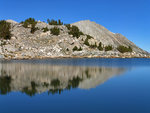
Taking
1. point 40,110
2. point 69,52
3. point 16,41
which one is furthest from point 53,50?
point 40,110

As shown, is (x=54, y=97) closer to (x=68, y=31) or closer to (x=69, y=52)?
(x=69, y=52)

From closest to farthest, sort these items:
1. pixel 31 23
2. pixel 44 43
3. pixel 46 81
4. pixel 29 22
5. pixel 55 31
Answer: pixel 46 81, pixel 44 43, pixel 55 31, pixel 31 23, pixel 29 22

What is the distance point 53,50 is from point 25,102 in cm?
8683

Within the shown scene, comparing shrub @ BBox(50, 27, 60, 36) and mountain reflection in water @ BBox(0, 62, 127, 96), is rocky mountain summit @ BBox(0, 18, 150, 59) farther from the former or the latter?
mountain reflection in water @ BBox(0, 62, 127, 96)

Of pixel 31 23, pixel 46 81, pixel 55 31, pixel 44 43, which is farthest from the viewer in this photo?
pixel 31 23

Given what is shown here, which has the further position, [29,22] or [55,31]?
[29,22]

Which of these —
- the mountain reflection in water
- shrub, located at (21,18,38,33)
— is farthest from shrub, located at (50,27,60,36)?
the mountain reflection in water

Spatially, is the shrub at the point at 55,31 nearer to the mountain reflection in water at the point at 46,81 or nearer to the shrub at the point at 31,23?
the shrub at the point at 31,23

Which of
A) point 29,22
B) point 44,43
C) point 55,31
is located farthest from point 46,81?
point 29,22

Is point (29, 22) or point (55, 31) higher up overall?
point (29, 22)

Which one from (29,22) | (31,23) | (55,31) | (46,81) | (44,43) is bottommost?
(46,81)

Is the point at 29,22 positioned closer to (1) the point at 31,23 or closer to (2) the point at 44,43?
(1) the point at 31,23

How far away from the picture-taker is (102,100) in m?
13.9

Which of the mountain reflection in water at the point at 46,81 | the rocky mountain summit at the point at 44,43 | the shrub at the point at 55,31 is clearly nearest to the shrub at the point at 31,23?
the rocky mountain summit at the point at 44,43
